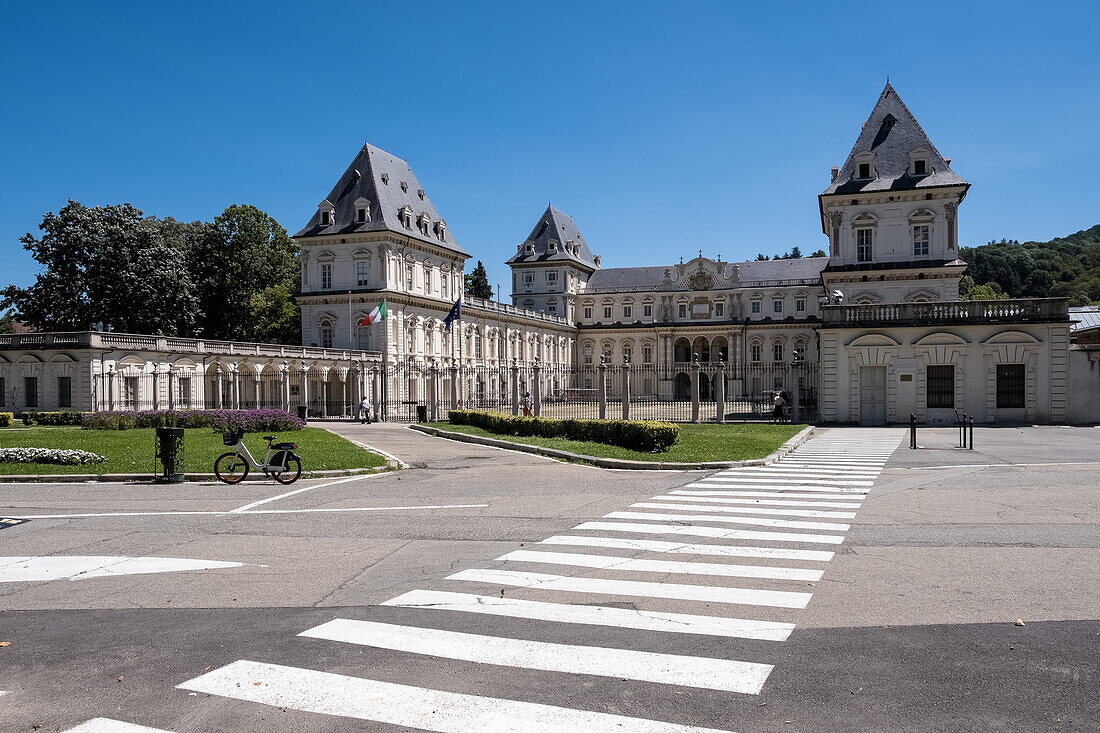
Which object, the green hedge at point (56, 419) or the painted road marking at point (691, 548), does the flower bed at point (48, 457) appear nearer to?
the painted road marking at point (691, 548)

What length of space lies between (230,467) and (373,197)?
46408 millimetres

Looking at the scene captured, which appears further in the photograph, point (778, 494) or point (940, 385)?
point (940, 385)

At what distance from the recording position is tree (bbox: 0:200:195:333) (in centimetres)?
5469

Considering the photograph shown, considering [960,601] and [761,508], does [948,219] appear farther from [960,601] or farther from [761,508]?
[960,601]

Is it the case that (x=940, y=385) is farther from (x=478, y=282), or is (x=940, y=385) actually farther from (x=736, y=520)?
(x=478, y=282)

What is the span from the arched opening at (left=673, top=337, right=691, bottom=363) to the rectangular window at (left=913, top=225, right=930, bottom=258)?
41586 mm

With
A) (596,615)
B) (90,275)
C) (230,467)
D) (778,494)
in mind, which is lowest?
(778,494)

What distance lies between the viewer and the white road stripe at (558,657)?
5438mm

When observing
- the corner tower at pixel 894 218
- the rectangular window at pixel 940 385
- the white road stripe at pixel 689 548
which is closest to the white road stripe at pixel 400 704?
the white road stripe at pixel 689 548

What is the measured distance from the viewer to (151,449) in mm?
21812

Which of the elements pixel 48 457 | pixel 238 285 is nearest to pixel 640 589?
pixel 48 457

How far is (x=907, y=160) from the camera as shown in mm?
48812

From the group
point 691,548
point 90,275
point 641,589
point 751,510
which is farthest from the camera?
point 90,275

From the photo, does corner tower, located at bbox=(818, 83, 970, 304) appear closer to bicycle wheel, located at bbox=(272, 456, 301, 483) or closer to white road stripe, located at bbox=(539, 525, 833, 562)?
bicycle wheel, located at bbox=(272, 456, 301, 483)
